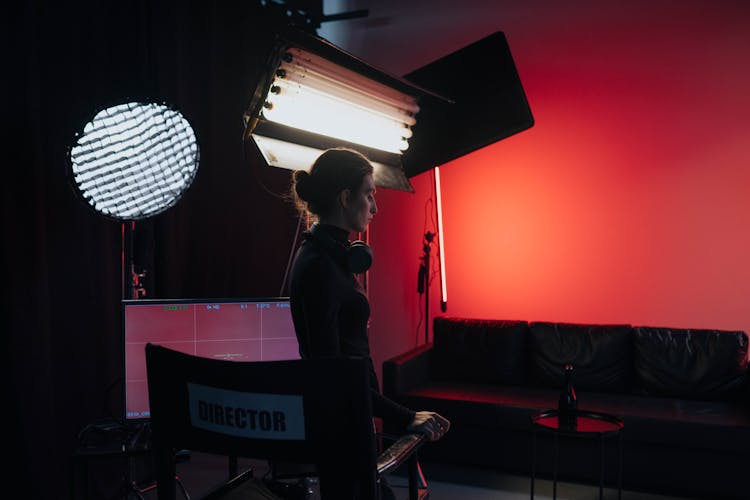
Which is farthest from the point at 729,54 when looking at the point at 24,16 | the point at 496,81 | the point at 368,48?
the point at 24,16

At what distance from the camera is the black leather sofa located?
3.25 metres

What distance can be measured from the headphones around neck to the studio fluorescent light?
53 cm

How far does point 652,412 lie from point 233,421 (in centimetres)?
290

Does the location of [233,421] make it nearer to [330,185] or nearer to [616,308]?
[330,185]

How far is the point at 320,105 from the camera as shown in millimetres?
2354

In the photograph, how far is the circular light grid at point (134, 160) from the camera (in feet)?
7.68

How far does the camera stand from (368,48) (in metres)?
5.05

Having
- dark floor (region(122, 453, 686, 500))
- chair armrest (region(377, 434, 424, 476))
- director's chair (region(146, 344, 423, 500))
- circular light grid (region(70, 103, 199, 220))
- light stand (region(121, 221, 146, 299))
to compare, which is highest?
circular light grid (region(70, 103, 199, 220))

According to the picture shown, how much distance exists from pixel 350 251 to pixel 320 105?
33.7 inches

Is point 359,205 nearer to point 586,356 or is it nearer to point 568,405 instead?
point 568,405

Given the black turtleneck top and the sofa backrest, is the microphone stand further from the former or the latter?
the black turtleneck top

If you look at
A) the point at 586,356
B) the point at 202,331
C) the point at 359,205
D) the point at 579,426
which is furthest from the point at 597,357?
the point at 359,205

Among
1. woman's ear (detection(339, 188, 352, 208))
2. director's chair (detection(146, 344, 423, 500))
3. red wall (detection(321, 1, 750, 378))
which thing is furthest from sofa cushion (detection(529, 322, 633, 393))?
director's chair (detection(146, 344, 423, 500))

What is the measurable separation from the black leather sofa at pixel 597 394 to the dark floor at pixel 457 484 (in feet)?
0.22
